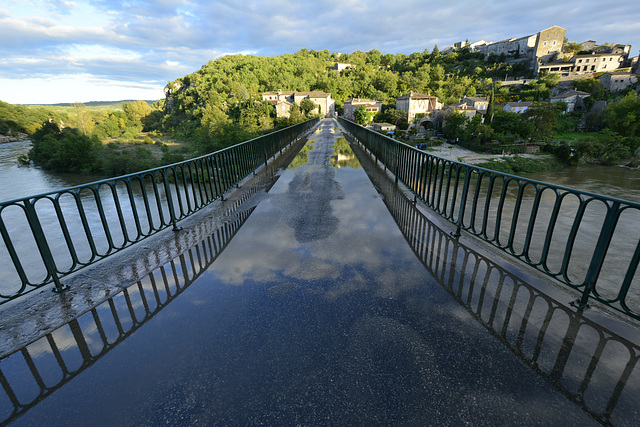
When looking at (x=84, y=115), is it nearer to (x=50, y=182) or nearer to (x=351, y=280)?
(x=50, y=182)

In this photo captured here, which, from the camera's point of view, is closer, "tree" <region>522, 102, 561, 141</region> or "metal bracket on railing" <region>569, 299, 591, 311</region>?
"metal bracket on railing" <region>569, 299, 591, 311</region>

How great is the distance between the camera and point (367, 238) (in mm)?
4344

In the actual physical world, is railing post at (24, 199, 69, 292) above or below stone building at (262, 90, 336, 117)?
below

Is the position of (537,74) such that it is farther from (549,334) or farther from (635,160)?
(549,334)

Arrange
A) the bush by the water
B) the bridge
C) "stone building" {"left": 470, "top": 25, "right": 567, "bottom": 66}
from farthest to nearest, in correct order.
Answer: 1. "stone building" {"left": 470, "top": 25, "right": 567, "bottom": 66}
2. the bush by the water
3. the bridge

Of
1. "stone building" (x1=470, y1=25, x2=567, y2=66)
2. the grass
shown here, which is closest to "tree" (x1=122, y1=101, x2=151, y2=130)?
the grass

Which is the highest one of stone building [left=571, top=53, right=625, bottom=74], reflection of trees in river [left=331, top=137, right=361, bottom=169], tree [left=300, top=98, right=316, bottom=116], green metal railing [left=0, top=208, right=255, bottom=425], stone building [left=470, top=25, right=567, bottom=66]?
stone building [left=470, top=25, right=567, bottom=66]

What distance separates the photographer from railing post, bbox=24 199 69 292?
2828 millimetres

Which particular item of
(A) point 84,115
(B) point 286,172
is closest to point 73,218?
(B) point 286,172

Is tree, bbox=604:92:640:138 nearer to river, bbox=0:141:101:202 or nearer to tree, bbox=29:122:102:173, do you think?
river, bbox=0:141:101:202

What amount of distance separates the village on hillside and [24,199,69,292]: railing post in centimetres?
6209

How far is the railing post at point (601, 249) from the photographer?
2.41 meters

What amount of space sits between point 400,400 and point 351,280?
1476mm

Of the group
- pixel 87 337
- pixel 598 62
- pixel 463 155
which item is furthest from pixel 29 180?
pixel 598 62
